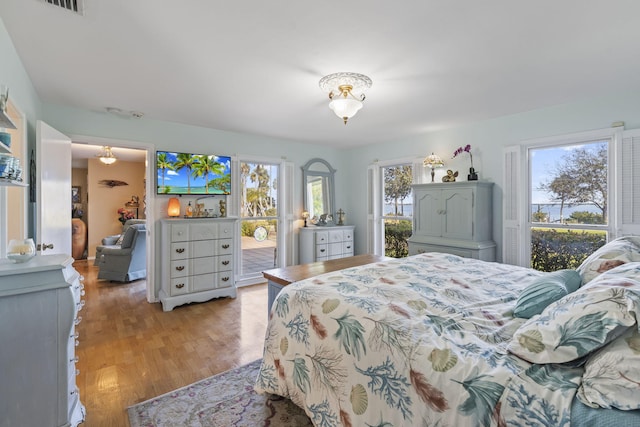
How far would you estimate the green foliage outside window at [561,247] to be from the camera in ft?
10.5

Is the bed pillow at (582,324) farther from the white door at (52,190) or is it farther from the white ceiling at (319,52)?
the white door at (52,190)

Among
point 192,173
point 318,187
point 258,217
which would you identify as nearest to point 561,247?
point 318,187

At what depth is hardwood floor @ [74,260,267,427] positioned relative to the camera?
1994mm

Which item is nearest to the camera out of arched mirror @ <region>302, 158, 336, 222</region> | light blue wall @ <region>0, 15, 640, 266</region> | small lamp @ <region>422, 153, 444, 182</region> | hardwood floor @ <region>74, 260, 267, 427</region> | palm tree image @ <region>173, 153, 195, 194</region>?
hardwood floor @ <region>74, 260, 267, 427</region>

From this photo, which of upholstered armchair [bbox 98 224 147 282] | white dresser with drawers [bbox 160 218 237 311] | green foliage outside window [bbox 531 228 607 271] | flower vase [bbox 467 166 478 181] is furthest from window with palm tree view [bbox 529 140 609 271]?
upholstered armchair [bbox 98 224 147 282]

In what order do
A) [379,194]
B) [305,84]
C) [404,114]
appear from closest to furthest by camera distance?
[305,84], [404,114], [379,194]

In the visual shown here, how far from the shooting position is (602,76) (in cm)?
251

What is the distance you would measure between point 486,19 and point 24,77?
3.47m

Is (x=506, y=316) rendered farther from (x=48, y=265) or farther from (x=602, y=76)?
(x=602, y=76)

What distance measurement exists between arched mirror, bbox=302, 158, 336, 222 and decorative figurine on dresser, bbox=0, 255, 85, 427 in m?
3.99

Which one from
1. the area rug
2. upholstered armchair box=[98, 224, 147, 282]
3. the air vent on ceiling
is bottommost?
the area rug

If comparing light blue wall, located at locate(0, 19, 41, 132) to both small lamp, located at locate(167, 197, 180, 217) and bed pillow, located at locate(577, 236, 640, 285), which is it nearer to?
small lamp, located at locate(167, 197, 180, 217)

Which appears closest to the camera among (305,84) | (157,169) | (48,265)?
(48,265)

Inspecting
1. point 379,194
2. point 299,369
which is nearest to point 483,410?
point 299,369
